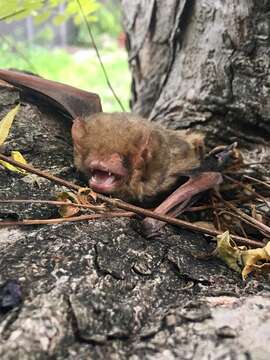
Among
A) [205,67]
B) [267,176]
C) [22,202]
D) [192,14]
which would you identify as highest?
[192,14]

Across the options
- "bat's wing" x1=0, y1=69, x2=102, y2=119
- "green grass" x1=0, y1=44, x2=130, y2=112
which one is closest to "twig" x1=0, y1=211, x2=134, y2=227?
"bat's wing" x1=0, y1=69, x2=102, y2=119

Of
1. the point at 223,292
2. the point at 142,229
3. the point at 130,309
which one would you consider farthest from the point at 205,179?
the point at 130,309

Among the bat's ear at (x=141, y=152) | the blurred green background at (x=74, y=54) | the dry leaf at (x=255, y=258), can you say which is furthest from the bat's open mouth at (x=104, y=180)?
the blurred green background at (x=74, y=54)

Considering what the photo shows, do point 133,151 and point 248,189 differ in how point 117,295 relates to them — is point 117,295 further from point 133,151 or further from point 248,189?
point 248,189

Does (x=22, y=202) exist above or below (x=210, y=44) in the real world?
below

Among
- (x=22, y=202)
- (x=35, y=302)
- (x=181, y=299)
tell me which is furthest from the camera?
(x=22, y=202)

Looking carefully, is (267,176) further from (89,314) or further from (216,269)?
(89,314)
